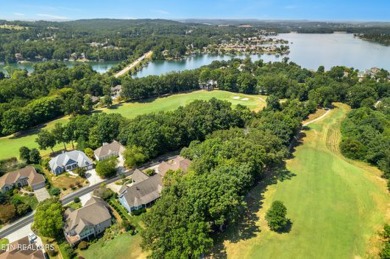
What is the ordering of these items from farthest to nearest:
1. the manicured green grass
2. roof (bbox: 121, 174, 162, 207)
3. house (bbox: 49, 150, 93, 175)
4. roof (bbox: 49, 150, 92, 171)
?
the manicured green grass
roof (bbox: 49, 150, 92, 171)
house (bbox: 49, 150, 93, 175)
roof (bbox: 121, 174, 162, 207)

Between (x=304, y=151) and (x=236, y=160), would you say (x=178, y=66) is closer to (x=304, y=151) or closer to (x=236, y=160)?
(x=304, y=151)

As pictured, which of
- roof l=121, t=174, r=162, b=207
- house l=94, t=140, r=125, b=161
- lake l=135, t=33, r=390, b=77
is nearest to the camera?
roof l=121, t=174, r=162, b=207

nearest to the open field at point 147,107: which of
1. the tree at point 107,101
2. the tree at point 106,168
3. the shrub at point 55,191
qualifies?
the tree at point 107,101

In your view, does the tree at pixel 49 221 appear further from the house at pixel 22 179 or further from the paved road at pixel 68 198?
the house at pixel 22 179

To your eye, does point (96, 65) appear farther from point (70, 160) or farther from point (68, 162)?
point (68, 162)

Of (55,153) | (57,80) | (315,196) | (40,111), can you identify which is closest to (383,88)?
(315,196)

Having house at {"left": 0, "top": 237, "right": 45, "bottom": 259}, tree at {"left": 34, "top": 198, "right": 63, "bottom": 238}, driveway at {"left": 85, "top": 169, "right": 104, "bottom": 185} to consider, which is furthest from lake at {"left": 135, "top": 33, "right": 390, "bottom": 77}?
house at {"left": 0, "top": 237, "right": 45, "bottom": 259}

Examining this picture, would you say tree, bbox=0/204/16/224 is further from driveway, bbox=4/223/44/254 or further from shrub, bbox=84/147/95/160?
shrub, bbox=84/147/95/160

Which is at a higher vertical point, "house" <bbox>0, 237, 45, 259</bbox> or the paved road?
"house" <bbox>0, 237, 45, 259</bbox>
